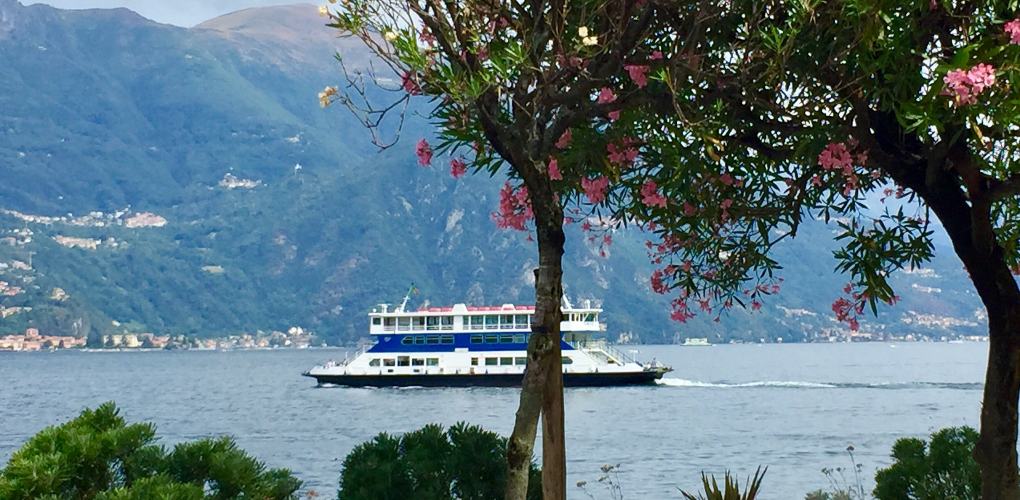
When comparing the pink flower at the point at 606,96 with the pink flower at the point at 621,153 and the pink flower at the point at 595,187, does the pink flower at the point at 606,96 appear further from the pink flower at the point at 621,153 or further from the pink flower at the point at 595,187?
the pink flower at the point at 595,187

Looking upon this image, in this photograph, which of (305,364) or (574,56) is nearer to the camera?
(574,56)

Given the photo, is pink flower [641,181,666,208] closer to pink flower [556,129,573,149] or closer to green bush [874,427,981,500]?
pink flower [556,129,573,149]

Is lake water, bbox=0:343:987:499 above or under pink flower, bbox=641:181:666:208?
under

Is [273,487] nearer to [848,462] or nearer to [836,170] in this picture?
[836,170]

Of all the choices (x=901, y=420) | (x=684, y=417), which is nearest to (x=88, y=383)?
(x=684, y=417)

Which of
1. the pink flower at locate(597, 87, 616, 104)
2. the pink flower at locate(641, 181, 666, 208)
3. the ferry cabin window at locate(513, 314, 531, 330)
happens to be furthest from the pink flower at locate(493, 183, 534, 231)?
the ferry cabin window at locate(513, 314, 531, 330)

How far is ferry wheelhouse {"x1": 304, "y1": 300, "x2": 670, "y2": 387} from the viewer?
253ft

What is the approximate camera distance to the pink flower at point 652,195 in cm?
802

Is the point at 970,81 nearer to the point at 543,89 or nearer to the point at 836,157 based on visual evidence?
the point at 836,157

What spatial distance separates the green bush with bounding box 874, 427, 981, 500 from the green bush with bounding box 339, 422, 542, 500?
3.38m

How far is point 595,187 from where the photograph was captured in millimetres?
8312

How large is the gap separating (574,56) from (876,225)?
2.63 m

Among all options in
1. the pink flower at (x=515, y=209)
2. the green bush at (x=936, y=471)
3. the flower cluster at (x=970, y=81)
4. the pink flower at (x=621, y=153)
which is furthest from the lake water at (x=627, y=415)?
the flower cluster at (x=970, y=81)

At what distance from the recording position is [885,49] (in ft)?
20.3
